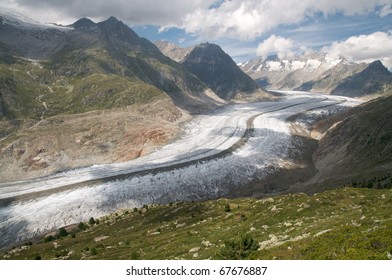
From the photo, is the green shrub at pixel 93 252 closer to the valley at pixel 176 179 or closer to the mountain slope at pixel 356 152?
the valley at pixel 176 179

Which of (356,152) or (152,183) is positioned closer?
(152,183)

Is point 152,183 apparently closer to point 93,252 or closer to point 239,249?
point 93,252

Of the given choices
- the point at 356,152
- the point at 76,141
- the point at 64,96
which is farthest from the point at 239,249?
the point at 64,96

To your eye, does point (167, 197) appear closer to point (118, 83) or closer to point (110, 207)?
point (110, 207)

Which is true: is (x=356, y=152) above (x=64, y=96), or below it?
below

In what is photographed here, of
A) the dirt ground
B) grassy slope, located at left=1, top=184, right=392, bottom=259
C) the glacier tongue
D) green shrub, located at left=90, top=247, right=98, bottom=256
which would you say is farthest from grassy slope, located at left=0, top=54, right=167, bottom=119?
green shrub, located at left=90, top=247, right=98, bottom=256

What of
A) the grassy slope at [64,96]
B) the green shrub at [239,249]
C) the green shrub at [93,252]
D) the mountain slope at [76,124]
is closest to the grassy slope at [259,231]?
the green shrub at [93,252]

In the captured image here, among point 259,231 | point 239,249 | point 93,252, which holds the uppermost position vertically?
point 239,249
